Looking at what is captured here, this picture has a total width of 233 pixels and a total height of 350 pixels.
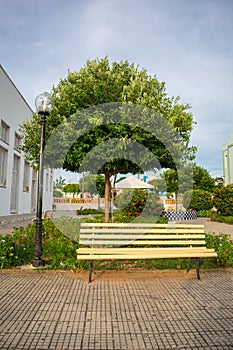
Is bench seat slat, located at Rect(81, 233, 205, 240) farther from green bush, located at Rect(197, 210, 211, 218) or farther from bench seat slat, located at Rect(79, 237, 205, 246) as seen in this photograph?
green bush, located at Rect(197, 210, 211, 218)

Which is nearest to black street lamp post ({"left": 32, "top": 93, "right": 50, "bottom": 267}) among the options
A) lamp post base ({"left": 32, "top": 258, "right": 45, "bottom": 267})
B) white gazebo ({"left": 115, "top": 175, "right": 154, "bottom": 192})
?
lamp post base ({"left": 32, "top": 258, "right": 45, "bottom": 267})

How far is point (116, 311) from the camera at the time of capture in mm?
3252

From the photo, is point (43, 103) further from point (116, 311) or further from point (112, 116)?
point (116, 311)

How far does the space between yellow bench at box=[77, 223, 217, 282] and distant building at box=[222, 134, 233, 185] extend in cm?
2584

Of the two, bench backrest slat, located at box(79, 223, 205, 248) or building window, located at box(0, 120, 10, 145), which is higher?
building window, located at box(0, 120, 10, 145)

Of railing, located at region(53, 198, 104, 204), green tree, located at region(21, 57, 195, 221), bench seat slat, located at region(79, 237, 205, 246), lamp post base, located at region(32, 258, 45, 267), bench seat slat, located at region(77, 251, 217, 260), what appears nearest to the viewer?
bench seat slat, located at region(77, 251, 217, 260)

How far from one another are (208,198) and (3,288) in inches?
805

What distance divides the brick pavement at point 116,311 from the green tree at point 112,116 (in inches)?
128

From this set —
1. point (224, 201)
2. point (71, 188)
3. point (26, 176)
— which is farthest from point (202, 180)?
point (26, 176)

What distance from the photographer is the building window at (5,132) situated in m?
15.3

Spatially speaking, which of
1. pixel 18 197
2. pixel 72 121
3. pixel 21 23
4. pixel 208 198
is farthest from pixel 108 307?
pixel 208 198

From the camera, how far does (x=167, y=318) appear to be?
3094mm

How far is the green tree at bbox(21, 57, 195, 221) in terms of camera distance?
6797mm

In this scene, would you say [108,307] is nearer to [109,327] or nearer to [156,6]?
[109,327]
